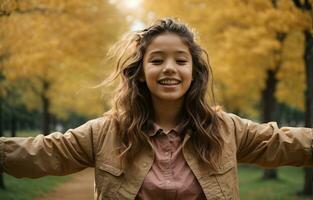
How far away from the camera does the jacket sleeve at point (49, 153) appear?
2.11 m

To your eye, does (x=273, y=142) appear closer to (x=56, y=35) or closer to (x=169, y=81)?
(x=169, y=81)

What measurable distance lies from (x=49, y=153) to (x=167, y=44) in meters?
0.77

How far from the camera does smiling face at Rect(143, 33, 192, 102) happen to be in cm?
226

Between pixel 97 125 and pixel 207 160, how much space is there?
0.56 meters

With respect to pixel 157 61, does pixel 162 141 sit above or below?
below

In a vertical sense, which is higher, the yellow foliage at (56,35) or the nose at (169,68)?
the yellow foliage at (56,35)

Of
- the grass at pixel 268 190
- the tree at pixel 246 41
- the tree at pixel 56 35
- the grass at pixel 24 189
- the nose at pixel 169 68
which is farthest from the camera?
the grass at pixel 268 190

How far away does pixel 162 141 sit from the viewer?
2297 mm

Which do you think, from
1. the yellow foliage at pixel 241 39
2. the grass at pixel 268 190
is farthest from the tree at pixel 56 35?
the grass at pixel 268 190

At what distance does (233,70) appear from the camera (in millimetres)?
11438

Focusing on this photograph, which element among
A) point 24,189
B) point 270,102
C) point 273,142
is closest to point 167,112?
point 273,142

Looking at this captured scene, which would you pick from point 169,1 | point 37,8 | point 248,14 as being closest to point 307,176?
point 248,14

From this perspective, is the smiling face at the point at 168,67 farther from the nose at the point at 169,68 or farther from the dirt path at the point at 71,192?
the dirt path at the point at 71,192

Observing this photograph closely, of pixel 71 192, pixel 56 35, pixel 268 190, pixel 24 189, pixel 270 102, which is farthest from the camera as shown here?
pixel 270 102
